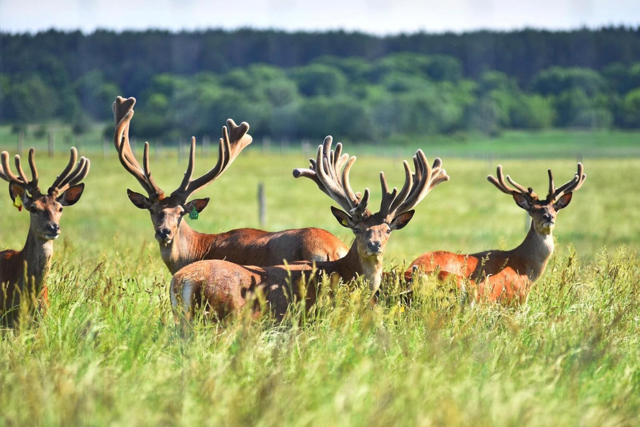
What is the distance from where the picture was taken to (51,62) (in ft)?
301

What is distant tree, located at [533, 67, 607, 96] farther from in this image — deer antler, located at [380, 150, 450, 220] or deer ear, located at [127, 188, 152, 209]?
deer ear, located at [127, 188, 152, 209]

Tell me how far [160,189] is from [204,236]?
65 centimetres

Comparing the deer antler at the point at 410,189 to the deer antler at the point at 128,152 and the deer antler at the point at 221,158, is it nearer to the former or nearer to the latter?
the deer antler at the point at 221,158

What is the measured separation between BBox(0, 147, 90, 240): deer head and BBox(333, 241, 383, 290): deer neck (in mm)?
2130

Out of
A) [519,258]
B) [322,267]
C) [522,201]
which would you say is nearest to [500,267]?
[519,258]

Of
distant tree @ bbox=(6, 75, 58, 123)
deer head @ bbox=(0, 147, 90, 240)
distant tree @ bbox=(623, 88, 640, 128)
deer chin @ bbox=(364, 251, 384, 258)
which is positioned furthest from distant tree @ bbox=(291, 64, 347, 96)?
deer chin @ bbox=(364, 251, 384, 258)

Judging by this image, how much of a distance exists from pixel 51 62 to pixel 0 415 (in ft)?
304

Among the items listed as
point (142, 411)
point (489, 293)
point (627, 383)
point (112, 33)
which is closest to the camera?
point (142, 411)

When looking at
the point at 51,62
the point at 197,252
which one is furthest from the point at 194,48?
the point at 197,252

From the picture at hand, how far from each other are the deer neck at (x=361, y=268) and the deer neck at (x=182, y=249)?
1.55m

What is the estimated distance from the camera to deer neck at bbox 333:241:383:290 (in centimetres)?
697

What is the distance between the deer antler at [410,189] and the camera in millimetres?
7152

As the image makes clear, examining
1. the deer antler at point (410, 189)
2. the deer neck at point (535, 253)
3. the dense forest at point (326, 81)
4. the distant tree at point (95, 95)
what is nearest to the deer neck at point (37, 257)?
the deer antler at point (410, 189)

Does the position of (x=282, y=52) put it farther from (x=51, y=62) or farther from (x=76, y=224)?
(x=76, y=224)
